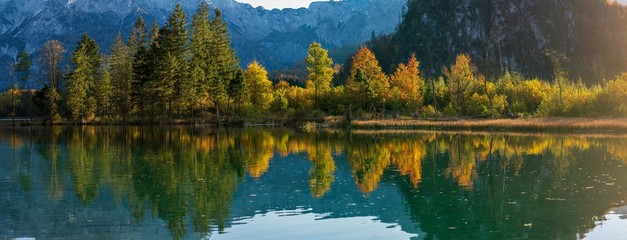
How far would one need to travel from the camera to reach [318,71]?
96.9 meters

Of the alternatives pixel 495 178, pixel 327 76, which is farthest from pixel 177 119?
pixel 495 178

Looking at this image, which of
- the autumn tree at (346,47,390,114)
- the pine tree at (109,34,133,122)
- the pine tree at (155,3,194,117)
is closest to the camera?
the autumn tree at (346,47,390,114)

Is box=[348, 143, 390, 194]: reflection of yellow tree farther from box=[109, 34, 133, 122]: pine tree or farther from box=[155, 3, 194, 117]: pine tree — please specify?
box=[109, 34, 133, 122]: pine tree

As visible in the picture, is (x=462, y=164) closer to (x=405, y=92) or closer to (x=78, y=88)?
(x=405, y=92)

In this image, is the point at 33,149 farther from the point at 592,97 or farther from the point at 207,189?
the point at 592,97

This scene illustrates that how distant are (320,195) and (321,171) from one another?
7820 millimetres

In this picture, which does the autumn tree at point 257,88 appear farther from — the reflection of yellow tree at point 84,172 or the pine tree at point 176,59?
the reflection of yellow tree at point 84,172

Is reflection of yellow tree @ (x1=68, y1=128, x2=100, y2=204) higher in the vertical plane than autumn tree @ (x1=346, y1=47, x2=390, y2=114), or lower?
lower

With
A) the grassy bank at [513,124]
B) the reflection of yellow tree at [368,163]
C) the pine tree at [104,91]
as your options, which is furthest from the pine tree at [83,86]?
the reflection of yellow tree at [368,163]

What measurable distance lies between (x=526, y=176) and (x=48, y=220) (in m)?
21.8

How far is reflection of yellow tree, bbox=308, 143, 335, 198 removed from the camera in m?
25.4

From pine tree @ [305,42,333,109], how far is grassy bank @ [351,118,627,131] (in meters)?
17.6

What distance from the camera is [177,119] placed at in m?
99.5

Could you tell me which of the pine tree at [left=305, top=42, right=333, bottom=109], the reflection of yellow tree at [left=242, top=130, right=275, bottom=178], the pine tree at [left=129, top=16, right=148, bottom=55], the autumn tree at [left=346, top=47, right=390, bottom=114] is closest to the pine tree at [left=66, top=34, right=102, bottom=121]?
the pine tree at [left=129, top=16, right=148, bottom=55]
